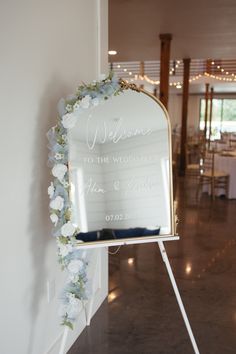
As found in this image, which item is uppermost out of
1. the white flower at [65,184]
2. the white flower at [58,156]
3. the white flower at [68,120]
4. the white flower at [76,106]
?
the white flower at [76,106]

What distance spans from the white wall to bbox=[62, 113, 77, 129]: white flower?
18 centimetres

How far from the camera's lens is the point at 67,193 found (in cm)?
189

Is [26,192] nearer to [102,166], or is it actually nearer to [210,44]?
[102,166]

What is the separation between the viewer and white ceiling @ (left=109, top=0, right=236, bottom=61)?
4721 millimetres

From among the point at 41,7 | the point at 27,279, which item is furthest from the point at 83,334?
the point at 41,7

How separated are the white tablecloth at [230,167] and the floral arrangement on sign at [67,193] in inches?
207

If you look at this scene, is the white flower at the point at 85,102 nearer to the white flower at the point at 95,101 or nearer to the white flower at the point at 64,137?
the white flower at the point at 95,101

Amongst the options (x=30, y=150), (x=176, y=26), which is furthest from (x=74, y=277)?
(x=176, y=26)

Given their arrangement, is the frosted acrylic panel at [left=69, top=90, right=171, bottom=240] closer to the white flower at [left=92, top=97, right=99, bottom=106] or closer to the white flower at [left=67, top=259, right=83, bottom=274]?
the white flower at [left=92, top=97, right=99, bottom=106]

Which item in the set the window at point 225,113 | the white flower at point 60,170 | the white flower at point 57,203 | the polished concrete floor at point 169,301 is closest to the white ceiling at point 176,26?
the polished concrete floor at point 169,301

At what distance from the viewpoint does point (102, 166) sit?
2.02m

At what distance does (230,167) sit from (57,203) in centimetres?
560

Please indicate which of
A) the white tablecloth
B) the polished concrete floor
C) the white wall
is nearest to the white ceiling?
the white tablecloth

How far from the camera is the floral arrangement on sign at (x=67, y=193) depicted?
1.87 metres
